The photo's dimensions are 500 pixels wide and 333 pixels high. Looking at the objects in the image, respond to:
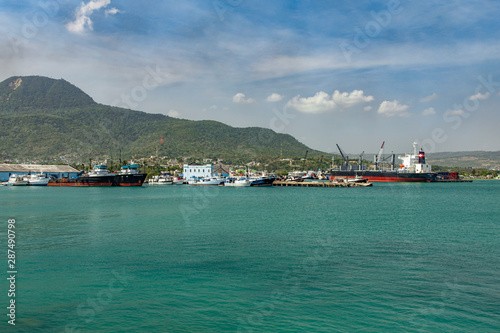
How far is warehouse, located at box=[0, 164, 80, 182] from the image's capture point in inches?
4734

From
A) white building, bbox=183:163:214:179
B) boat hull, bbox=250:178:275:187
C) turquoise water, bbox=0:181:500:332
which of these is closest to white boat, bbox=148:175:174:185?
white building, bbox=183:163:214:179

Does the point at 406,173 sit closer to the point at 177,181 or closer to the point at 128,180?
the point at 177,181

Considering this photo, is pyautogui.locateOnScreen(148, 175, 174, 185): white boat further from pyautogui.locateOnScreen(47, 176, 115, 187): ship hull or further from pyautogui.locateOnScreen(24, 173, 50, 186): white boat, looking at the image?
pyautogui.locateOnScreen(24, 173, 50, 186): white boat

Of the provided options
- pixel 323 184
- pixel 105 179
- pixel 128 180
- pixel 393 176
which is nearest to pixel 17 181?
pixel 105 179

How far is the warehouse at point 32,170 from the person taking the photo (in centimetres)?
12025

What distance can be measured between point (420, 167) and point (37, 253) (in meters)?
143

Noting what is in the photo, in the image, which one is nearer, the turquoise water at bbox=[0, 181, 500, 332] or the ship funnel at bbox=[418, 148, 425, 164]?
the turquoise water at bbox=[0, 181, 500, 332]

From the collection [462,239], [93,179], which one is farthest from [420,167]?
[462,239]

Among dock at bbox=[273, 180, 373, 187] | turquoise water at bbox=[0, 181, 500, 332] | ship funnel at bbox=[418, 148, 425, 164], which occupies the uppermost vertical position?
ship funnel at bbox=[418, 148, 425, 164]

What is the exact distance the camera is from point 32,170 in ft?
413

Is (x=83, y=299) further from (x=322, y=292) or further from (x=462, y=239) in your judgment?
(x=462, y=239)

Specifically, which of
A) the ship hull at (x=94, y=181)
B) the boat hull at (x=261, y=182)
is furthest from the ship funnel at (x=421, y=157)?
the ship hull at (x=94, y=181)

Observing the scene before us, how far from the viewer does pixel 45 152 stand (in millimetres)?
185625

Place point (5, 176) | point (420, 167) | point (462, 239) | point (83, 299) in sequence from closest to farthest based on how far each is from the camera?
point (83, 299), point (462, 239), point (5, 176), point (420, 167)
